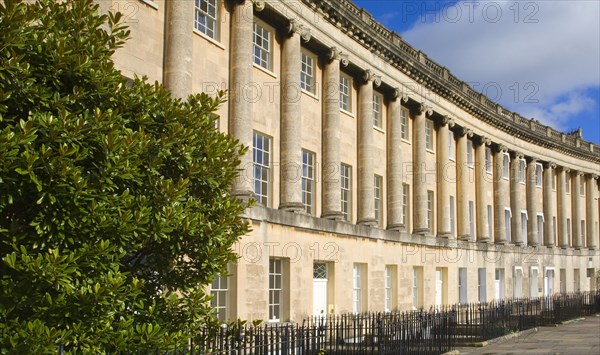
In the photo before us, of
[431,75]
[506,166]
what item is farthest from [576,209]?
[431,75]

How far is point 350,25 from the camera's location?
2791cm

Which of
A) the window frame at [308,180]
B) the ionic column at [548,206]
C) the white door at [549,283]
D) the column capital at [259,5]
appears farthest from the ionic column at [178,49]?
the white door at [549,283]

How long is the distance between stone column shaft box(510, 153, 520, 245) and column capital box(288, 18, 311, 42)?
85.8 feet

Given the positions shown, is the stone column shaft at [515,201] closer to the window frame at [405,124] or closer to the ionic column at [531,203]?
the ionic column at [531,203]

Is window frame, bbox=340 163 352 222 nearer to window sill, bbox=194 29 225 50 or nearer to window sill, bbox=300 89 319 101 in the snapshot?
window sill, bbox=300 89 319 101

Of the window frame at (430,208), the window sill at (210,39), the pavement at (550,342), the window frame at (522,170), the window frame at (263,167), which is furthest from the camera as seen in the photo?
the window frame at (522,170)

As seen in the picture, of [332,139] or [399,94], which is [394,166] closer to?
[399,94]

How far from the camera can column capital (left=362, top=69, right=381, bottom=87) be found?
29.6 m

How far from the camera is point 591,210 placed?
2292 inches

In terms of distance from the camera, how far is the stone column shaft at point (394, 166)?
31797 millimetres

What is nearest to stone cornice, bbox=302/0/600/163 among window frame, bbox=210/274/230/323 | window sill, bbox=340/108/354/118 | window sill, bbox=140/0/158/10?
window sill, bbox=340/108/354/118

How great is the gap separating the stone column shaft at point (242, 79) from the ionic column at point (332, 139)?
5082 millimetres

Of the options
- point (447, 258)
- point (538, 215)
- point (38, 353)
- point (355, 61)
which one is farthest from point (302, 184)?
point (538, 215)

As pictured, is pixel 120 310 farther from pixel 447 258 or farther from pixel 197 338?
pixel 447 258
